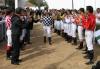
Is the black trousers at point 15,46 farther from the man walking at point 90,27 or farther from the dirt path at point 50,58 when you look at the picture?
the man walking at point 90,27

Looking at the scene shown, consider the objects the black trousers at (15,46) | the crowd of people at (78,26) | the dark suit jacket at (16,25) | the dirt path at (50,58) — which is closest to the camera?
the dirt path at (50,58)

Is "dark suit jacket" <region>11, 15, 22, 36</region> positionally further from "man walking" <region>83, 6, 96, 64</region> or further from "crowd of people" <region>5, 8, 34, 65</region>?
"man walking" <region>83, 6, 96, 64</region>

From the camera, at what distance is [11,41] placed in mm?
13219

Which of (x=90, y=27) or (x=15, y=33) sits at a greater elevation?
(x=90, y=27)

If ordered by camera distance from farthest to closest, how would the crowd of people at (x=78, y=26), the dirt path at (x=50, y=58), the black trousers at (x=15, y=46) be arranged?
the crowd of people at (x=78, y=26) → the black trousers at (x=15, y=46) → the dirt path at (x=50, y=58)

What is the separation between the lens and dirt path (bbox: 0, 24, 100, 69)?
1223 centimetres

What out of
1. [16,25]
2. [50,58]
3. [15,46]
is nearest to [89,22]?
[50,58]

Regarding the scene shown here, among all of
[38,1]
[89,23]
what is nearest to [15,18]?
[89,23]

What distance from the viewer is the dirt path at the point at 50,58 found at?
12.2 meters

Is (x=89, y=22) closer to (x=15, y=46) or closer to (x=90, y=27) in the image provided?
(x=90, y=27)

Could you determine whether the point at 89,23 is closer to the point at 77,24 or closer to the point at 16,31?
the point at 16,31

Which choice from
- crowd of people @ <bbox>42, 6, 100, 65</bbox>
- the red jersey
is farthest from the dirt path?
the red jersey

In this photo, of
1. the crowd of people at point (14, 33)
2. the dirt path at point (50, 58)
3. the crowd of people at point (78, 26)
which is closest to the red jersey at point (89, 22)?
the crowd of people at point (78, 26)

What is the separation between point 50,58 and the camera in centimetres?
1384
